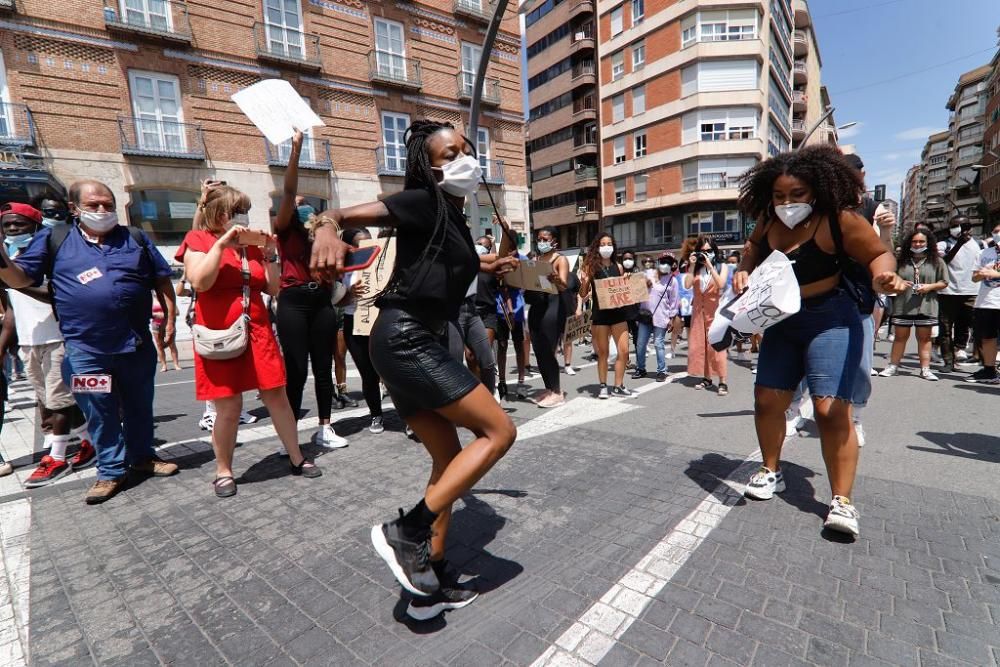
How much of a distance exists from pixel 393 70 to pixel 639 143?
890 inches

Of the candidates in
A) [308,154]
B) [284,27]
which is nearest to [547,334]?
[308,154]

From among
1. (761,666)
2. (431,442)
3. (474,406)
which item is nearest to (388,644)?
(431,442)

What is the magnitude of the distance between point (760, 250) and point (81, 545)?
432cm

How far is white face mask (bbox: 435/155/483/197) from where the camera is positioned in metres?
2.04

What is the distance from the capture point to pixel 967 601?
2.07 meters

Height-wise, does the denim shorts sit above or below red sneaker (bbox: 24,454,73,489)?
above

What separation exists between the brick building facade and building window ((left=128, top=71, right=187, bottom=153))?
0.12 feet

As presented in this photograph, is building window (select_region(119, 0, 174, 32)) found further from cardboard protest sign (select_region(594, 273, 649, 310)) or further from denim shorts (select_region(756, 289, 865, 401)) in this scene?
denim shorts (select_region(756, 289, 865, 401))

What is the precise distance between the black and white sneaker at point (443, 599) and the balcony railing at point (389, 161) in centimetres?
1975

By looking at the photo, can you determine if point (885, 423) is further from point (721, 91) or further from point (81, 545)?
point (721, 91)

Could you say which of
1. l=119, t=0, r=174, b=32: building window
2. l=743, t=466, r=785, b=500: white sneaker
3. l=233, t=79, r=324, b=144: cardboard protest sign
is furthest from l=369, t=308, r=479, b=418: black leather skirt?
l=119, t=0, r=174, b=32: building window

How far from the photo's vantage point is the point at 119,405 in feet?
11.8

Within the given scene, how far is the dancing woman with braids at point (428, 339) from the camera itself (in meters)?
1.93

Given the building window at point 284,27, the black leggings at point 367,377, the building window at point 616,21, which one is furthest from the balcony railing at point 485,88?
the building window at point 616,21
